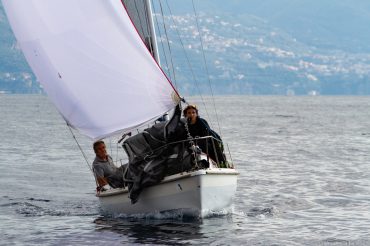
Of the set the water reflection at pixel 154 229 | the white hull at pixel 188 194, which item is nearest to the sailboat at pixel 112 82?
the white hull at pixel 188 194

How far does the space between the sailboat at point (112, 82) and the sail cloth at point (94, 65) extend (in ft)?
0.07

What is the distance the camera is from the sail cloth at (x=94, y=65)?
20438mm

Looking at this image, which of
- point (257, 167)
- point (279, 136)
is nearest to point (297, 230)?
point (257, 167)

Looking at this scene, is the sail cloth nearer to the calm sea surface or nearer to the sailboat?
the sailboat

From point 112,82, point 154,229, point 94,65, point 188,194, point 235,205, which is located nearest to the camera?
point 188,194

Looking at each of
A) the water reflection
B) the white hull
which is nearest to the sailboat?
the white hull

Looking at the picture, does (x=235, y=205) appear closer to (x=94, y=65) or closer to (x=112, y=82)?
(x=112, y=82)

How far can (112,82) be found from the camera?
20797mm

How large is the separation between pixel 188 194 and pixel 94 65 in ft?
12.2

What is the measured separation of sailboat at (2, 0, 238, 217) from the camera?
2042cm

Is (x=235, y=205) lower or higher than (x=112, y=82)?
lower

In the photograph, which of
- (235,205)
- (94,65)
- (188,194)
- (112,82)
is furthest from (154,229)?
(235,205)

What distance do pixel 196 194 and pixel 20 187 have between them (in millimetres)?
11619

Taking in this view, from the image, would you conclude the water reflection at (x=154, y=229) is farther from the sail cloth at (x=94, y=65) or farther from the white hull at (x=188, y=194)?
the sail cloth at (x=94, y=65)
